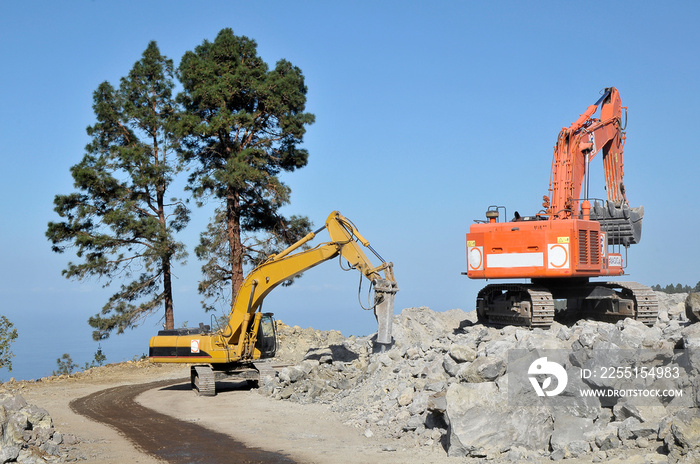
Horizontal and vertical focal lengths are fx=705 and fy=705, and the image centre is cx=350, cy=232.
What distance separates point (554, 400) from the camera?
1134 centimetres

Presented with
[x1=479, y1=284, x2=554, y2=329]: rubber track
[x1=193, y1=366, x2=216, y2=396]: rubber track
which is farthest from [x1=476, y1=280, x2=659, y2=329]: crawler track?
[x1=193, y1=366, x2=216, y2=396]: rubber track

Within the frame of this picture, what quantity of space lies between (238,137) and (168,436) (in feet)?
56.1

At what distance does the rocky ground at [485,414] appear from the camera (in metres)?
10.2

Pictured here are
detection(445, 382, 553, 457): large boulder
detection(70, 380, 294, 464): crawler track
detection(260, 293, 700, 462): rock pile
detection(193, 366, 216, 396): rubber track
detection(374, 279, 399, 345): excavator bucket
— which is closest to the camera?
detection(260, 293, 700, 462): rock pile

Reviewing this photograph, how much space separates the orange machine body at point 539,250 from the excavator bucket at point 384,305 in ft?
7.32

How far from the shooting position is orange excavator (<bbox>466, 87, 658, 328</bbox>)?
54.4ft

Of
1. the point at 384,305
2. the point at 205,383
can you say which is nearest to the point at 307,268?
the point at 384,305

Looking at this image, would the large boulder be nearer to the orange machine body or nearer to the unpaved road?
the unpaved road

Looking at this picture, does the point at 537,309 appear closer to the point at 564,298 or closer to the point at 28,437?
the point at 564,298

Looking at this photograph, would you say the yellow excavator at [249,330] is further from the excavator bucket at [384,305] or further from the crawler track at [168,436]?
the crawler track at [168,436]

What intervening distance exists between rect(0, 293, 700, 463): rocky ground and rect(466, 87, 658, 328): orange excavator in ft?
4.10
